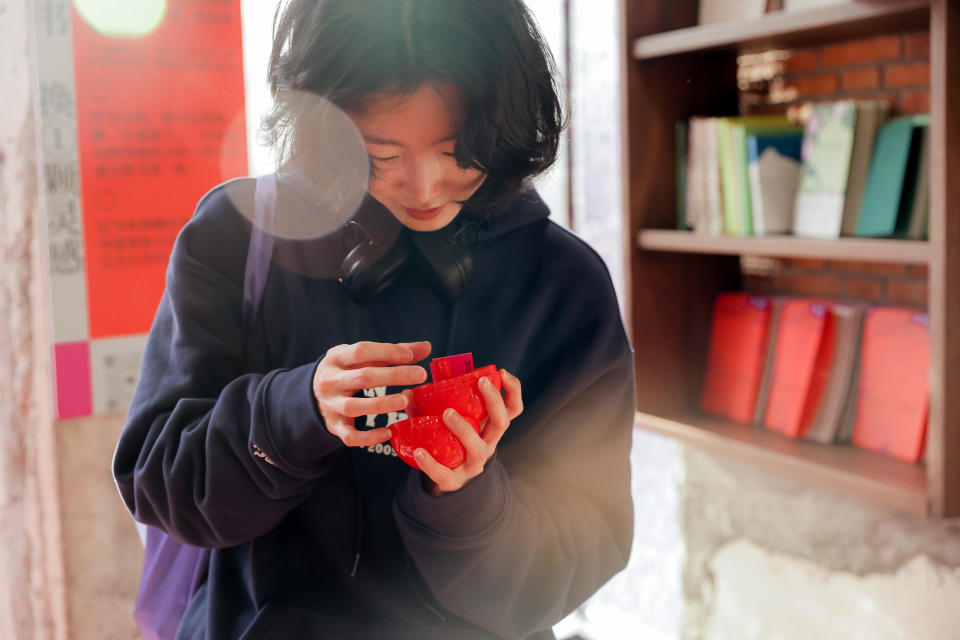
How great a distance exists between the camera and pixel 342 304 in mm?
958

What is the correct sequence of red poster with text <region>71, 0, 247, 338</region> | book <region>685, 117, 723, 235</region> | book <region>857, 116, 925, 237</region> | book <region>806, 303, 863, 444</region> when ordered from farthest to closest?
book <region>685, 117, 723, 235</region>, book <region>806, 303, 863, 444</region>, red poster with text <region>71, 0, 247, 338</region>, book <region>857, 116, 925, 237</region>

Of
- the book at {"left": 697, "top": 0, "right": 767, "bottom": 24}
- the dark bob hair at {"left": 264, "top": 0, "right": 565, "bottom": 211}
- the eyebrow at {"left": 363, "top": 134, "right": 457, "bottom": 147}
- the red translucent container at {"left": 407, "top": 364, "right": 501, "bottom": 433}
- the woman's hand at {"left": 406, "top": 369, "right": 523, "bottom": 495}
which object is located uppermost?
the book at {"left": 697, "top": 0, "right": 767, "bottom": 24}

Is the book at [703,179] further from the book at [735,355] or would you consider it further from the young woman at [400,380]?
the young woman at [400,380]

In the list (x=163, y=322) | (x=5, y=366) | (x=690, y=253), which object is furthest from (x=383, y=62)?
(x=690, y=253)

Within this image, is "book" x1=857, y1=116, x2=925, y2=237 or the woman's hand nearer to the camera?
the woman's hand

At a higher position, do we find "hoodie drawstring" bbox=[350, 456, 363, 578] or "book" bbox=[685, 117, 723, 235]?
"book" bbox=[685, 117, 723, 235]

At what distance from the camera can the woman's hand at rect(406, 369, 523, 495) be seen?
0.72 meters

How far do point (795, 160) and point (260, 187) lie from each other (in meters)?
1.41

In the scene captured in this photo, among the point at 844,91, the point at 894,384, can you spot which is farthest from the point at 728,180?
the point at 894,384

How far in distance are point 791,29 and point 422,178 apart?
3.92 ft

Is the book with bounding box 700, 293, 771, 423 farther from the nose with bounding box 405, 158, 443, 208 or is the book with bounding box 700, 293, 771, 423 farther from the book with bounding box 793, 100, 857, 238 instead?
the nose with bounding box 405, 158, 443, 208

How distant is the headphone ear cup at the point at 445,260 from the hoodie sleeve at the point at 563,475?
12 cm

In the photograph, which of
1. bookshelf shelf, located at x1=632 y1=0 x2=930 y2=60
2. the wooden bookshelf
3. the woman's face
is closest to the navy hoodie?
the woman's face

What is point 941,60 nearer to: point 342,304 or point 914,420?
point 914,420
